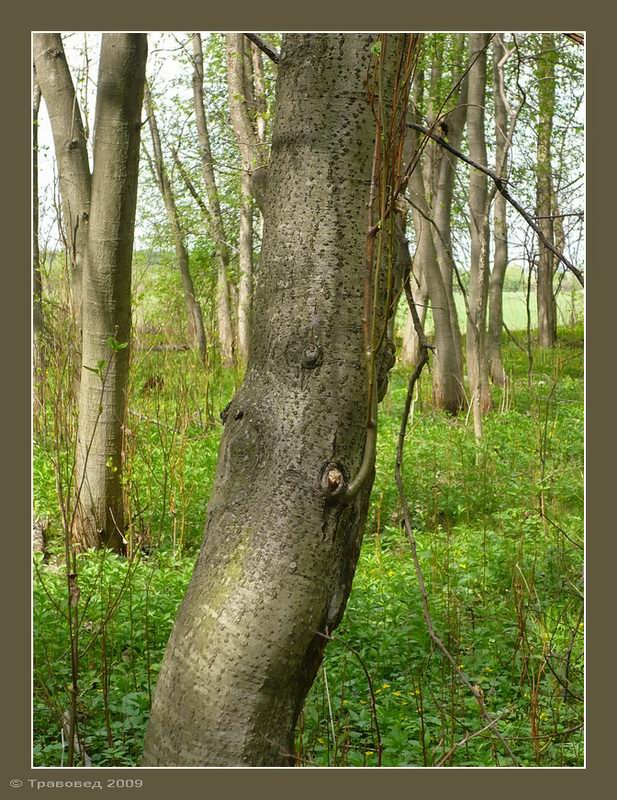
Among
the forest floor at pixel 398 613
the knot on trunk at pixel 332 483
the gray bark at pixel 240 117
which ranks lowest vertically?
the forest floor at pixel 398 613

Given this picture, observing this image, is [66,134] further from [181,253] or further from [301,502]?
[181,253]

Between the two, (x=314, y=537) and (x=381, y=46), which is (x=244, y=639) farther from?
(x=381, y=46)

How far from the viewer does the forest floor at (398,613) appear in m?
2.72

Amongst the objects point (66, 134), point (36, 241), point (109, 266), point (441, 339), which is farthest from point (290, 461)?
point (441, 339)

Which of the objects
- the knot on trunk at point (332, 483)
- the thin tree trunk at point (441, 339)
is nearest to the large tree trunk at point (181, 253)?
the thin tree trunk at point (441, 339)

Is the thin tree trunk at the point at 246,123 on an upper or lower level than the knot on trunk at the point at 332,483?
upper

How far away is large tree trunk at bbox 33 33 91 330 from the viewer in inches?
192

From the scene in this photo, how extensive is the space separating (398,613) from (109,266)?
95.9 inches

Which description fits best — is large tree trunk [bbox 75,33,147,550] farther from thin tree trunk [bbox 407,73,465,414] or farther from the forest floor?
thin tree trunk [bbox 407,73,465,414]

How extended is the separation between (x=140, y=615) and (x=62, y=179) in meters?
2.66

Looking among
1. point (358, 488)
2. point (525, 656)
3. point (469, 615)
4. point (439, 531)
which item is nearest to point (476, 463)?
point (439, 531)

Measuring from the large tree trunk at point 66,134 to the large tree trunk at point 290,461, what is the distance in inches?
123

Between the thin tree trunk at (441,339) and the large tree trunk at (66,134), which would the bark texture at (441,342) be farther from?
the large tree trunk at (66,134)

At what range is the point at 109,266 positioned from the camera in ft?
15.0
